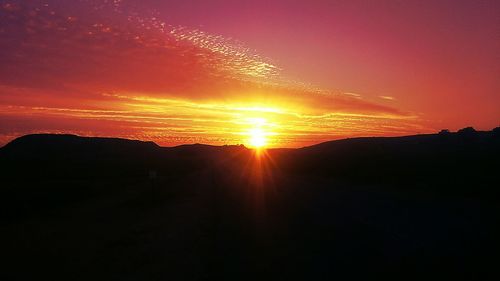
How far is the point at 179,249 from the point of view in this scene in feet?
60.7

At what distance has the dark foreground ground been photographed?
15.6m

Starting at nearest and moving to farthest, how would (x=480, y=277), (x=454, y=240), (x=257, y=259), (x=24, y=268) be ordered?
1. (x=480, y=277)
2. (x=257, y=259)
3. (x=454, y=240)
4. (x=24, y=268)

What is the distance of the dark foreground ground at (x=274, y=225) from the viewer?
1556cm

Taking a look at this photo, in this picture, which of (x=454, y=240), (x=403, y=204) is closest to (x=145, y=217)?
(x=403, y=204)

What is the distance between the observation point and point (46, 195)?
118ft

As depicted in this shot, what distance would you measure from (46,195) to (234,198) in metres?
16.6

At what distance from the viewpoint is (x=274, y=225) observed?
21203 millimetres

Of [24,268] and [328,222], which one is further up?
[328,222]

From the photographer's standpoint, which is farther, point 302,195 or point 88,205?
point 88,205

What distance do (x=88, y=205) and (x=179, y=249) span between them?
56.2 feet

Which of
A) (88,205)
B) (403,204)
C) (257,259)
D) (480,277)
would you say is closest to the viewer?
(480,277)

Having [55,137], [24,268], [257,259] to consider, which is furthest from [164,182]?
[55,137]

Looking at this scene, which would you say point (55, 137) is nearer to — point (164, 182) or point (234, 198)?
point (164, 182)

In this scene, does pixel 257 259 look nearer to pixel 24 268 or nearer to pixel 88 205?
pixel 24 268
